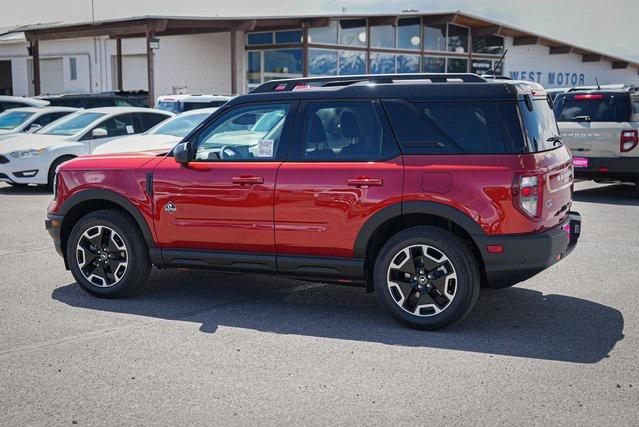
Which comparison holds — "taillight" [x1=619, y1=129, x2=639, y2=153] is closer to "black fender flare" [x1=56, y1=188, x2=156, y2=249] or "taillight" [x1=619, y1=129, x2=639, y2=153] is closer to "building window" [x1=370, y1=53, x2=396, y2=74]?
"black fender flare" [x1=56, y1=188, x2=156, y2=249]

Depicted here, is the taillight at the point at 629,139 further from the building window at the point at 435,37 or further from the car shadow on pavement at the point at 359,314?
the building window at the point at 435,37

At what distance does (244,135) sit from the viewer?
6.68 m

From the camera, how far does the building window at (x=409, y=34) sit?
33.1m

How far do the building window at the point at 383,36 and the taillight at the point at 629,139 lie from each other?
20.1 metres

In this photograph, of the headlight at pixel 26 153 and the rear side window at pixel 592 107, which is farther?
the headlight at pixel 26 153

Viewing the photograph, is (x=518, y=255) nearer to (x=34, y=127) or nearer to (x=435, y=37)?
(x=34, y=127)

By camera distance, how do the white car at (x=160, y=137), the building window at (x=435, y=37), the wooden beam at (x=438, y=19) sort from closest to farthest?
the white car at (x=160, y=137) < the wooden beam at (x=438, y=19) < the building window at (x=435, y=37)

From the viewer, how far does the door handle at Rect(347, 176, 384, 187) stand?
19.8ft

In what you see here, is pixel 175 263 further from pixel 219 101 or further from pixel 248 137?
pixel 219 101

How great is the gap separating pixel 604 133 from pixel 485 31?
75.3ft

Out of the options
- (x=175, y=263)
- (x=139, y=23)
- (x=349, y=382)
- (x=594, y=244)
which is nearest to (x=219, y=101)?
(x=139, y=23)

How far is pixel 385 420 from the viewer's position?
433cm

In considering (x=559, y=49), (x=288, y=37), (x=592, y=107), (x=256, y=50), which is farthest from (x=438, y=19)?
(x=592, y=107)

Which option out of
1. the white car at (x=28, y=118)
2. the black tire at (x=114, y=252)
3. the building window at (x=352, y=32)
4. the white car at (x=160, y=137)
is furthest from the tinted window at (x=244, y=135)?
the building window at (x=352, y=32)
